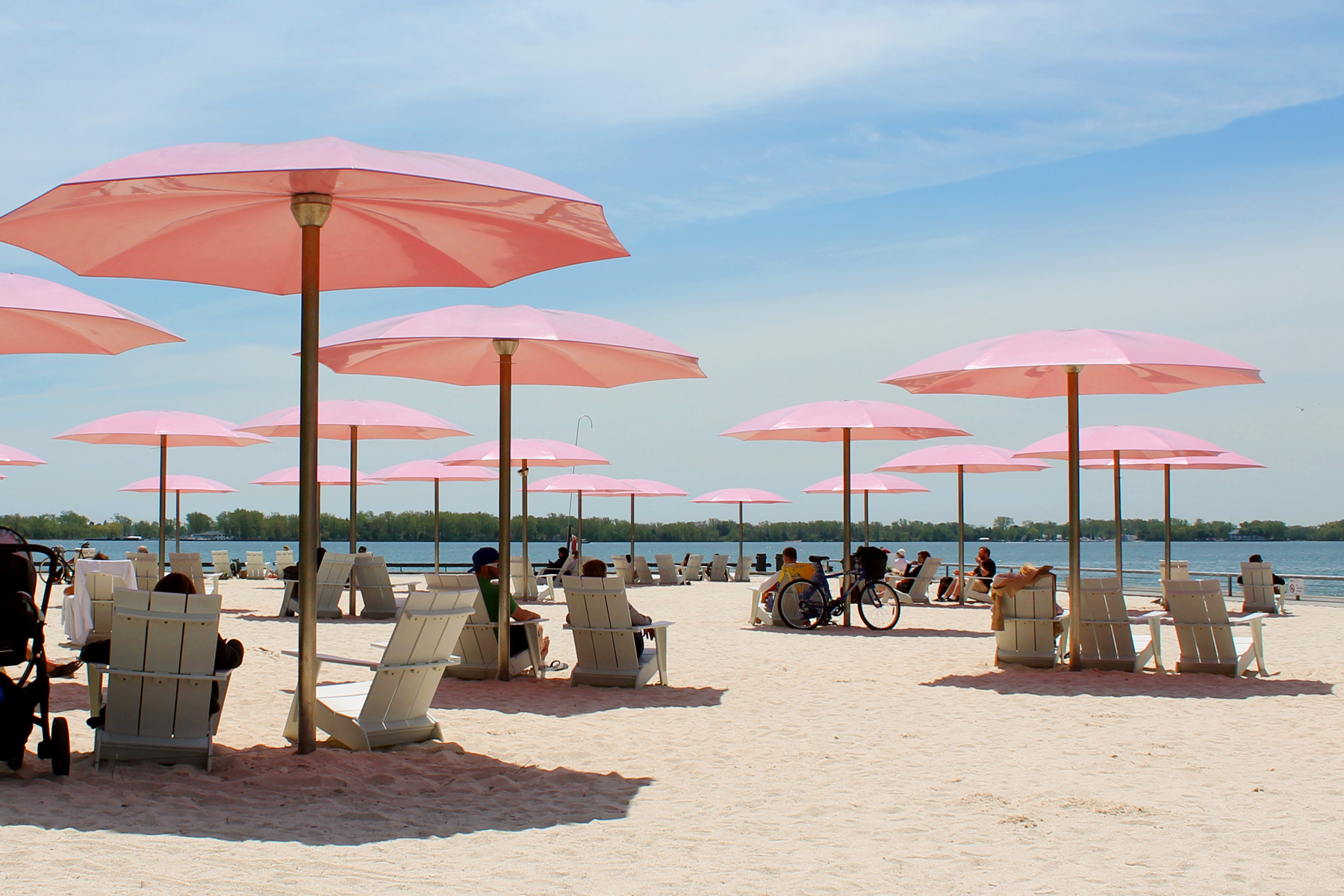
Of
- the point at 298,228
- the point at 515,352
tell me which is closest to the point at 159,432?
the point at 515,352

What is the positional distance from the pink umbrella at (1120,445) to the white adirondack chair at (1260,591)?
2.16 m

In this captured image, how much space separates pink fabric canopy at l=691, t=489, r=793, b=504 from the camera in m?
24.7

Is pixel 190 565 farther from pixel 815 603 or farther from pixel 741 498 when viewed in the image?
pixel 741 498

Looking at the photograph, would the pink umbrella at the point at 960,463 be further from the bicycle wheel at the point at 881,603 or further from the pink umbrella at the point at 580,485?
the pink umbrella at the point at 580,485

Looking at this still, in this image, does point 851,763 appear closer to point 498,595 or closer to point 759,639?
point 498,595

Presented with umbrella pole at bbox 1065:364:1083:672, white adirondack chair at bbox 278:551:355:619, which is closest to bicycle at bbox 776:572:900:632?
umbrella pole at bbox 1065:364:1083:672

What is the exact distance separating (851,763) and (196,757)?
9.61ft

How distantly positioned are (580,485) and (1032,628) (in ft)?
44.8

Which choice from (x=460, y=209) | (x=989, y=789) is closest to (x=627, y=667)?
(x=989, y=789)

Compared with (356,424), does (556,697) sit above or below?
below

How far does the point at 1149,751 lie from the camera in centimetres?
556

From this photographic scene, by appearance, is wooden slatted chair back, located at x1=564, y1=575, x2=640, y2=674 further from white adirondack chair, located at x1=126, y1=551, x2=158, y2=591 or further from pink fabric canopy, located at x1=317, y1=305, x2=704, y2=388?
white adirondack chair, located at x1=126, y1=551, x2=158, y2=591

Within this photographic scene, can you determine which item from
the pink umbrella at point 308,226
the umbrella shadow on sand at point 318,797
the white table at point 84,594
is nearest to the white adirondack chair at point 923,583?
the white table at point 84,594

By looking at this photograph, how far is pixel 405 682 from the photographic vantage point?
17.2 ft
